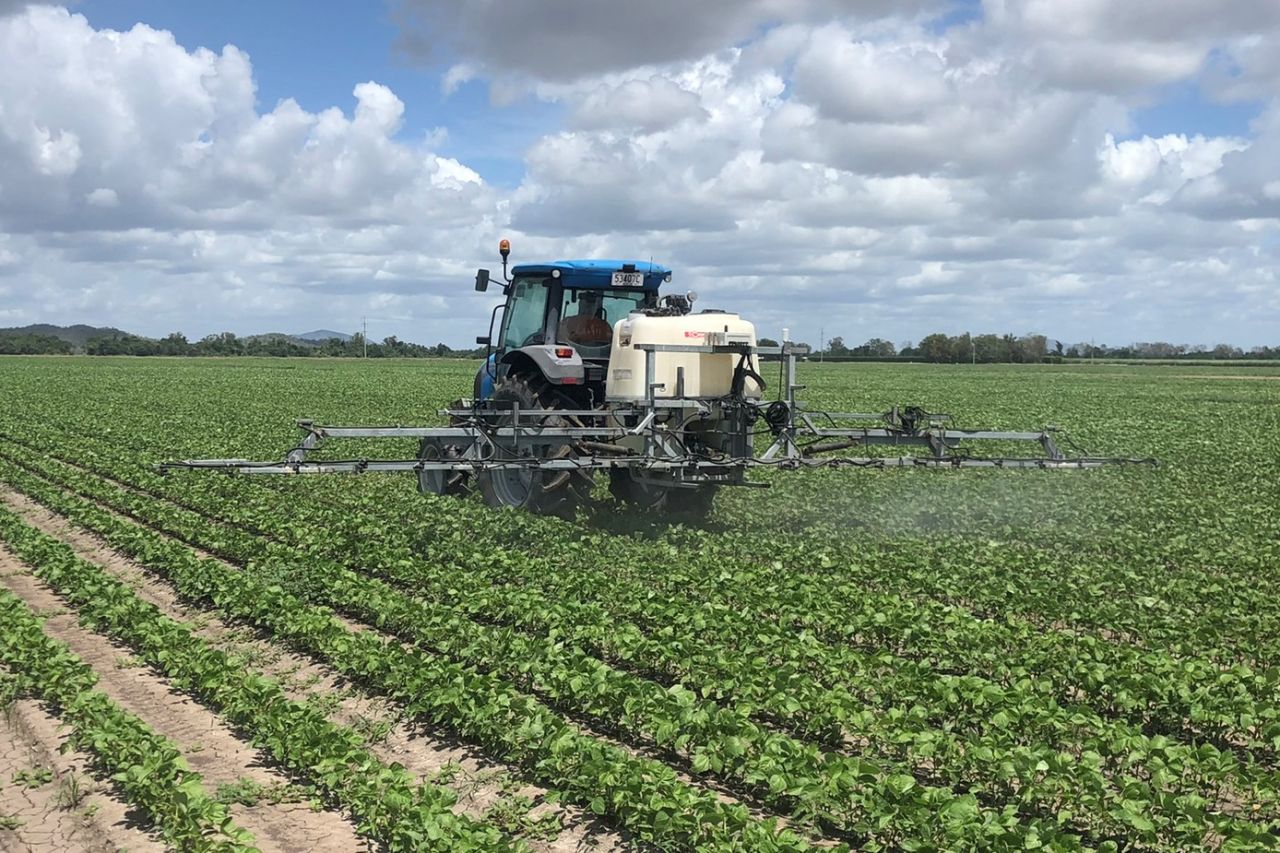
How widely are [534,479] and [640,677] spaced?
5.43 metres

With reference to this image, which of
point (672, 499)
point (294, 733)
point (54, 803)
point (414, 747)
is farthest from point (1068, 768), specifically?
point (672, 499)

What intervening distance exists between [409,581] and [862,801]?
5.59 meters

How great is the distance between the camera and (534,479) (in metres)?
12.6

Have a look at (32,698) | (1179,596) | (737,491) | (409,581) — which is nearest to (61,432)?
(737,491)

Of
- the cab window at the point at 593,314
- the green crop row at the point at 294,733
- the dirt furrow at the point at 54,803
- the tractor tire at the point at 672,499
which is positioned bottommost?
the dirt furrow at the point at 54,803

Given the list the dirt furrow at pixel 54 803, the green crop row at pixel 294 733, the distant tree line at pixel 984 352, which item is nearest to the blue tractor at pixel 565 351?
the green crop row at pixel 294 733

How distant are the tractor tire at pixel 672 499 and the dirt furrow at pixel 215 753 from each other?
243 inches

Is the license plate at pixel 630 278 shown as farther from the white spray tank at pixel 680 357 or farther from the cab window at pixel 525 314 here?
the white spray tank at pixel 680 357

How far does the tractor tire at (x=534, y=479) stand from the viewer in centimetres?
1238

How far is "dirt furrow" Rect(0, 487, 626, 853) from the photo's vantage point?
5.27m

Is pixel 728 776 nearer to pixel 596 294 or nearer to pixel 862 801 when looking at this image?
pixel 862 801

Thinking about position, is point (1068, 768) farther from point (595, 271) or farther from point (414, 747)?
point (595, 271)

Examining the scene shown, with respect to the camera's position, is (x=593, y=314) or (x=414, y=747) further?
(x=593, y=314)

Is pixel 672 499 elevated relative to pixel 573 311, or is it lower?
lower
